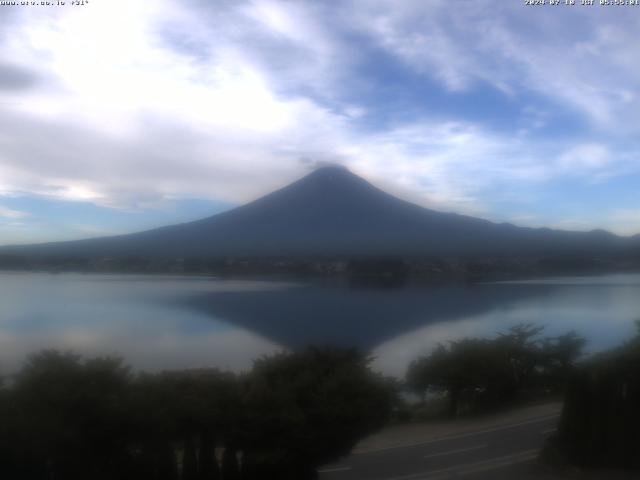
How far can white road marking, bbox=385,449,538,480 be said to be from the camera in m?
7.26

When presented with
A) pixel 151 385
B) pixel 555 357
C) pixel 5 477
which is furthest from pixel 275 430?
pixel 555 357

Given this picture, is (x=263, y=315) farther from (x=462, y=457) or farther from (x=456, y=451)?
(x=462, y=457)

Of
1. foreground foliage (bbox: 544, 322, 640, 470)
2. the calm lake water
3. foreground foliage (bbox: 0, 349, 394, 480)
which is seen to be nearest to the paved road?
foreground foliage (bbox: 544, 322, 640, 470)

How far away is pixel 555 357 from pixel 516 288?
150 inches

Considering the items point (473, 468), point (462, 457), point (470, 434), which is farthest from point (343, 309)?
point (473, 468)

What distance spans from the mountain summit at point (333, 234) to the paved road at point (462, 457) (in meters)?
3.99

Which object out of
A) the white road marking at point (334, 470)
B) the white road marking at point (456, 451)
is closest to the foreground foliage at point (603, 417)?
the white road marking at point (456, 451)

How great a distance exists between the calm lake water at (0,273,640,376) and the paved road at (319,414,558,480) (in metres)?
1.40

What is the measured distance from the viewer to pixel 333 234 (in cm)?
1341

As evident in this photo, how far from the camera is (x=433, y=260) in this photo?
1188 cm

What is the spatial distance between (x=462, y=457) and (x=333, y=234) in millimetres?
6418

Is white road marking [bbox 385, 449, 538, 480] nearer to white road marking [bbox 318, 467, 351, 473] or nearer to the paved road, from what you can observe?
the paved road

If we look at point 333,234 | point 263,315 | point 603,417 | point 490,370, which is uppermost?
point 333,234

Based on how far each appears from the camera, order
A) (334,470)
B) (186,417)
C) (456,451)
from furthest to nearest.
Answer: (456,451) → (334,470) → (186,417)
